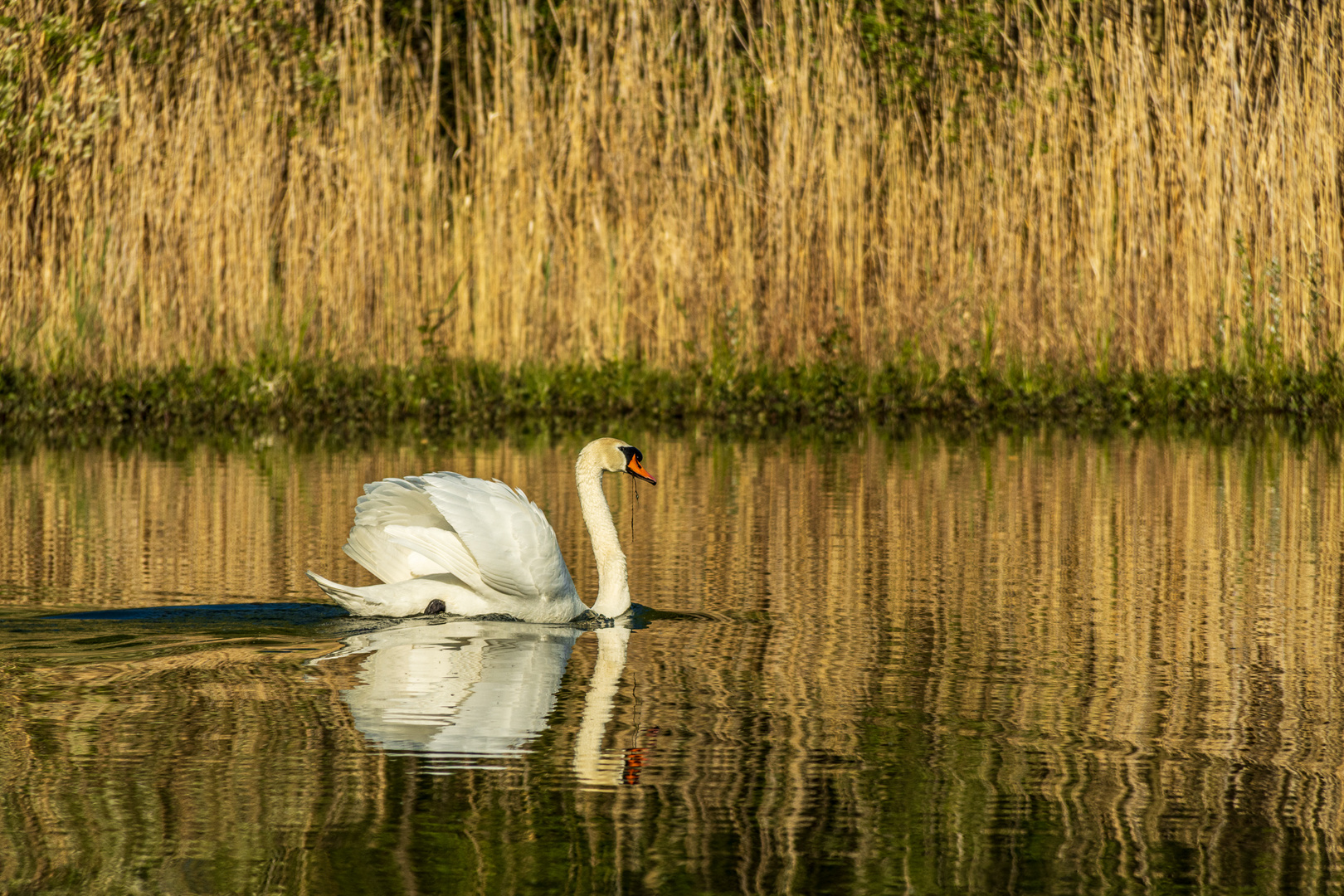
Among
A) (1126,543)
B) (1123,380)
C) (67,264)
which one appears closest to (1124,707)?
(1126,543)

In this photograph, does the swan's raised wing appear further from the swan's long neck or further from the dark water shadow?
the dark water shadow

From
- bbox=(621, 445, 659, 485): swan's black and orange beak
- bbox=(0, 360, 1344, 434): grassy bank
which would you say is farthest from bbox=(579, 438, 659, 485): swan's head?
bbox=(0, 360, 1344, 434): grassy bank

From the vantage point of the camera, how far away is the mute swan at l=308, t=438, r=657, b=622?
590 cm

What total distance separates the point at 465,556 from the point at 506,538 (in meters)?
0.29

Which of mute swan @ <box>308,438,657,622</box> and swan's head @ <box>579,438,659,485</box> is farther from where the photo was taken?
swan's head @ <box>579,438,659,485</box>

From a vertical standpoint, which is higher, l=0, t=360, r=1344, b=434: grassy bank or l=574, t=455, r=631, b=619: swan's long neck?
l=0, t=360, r=1344, b=434: grassy bank

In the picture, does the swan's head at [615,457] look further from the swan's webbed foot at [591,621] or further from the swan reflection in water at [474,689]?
the swan reflection in water at [474,689]

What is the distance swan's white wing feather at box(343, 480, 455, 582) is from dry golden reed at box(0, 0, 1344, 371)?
7.00 meters

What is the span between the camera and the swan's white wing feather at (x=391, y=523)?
20.6ft

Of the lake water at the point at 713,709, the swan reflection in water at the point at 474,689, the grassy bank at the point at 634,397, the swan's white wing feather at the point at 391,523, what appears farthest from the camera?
the grassy bank at the point at 634,397

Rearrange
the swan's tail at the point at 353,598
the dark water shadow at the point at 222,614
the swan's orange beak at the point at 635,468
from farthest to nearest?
the swan's orange beak at the point at 635,468
the swan's tail at the point at 353,598
the dark water shadow at the point at 222,614

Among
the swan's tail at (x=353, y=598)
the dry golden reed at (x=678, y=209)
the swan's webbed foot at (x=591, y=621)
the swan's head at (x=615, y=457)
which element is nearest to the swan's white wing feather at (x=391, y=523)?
the swan's tail at (x=353, y=598)

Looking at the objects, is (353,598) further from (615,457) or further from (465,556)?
(615,457)

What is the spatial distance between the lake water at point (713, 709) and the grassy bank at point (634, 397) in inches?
163
